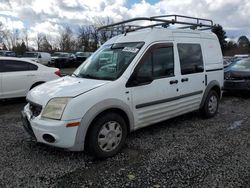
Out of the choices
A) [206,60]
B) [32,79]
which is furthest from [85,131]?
[32,79]

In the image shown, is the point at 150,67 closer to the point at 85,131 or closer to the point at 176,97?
the point at 176,97

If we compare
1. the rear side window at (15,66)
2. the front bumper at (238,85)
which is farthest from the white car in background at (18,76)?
the front bumper at (238,85)

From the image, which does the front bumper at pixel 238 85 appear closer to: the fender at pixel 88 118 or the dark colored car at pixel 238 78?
the dark colored car at pixel 238 78

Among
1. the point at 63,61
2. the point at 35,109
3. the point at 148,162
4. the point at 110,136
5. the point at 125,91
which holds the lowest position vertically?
the point at 148,162

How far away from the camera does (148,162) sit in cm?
394

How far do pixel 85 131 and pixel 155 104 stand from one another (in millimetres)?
1501

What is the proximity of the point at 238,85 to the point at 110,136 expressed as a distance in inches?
257

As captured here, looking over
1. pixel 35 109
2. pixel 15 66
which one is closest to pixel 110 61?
pixel 35 109

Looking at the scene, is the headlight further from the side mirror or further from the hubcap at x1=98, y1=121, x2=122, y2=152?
the side mirror

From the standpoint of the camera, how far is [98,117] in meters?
3.94

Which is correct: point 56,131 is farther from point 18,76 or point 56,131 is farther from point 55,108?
point 18,76

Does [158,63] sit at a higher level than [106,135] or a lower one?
higher

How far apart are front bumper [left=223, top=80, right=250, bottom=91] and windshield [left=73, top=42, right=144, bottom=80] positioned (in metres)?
5.70

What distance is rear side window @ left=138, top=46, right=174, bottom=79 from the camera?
15.1 ft
